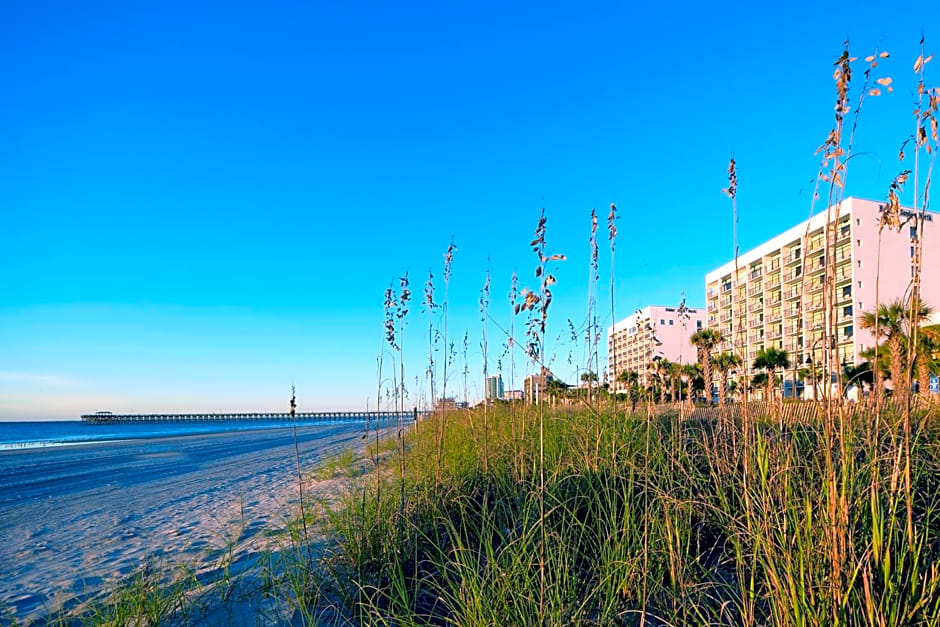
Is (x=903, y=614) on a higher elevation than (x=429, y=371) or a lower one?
lower

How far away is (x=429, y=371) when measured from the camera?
5.46 metres

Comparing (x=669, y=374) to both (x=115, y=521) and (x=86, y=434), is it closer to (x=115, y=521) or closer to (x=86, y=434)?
(x=115, y=521)

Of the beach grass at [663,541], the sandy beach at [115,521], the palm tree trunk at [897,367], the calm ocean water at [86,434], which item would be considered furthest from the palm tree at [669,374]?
the calm ocean water at [86,434]

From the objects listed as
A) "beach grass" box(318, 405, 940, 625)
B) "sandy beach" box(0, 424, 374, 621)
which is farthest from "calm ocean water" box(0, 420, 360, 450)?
"beach grass" box(318, 405, 940, 625)

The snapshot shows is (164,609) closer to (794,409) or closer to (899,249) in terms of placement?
(794,409)

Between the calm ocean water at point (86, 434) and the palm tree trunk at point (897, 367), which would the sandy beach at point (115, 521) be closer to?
the palm tree trunk at point (897, 367)

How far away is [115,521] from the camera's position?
20.5 feet

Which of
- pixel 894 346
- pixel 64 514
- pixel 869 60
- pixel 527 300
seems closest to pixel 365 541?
pixel 527 300

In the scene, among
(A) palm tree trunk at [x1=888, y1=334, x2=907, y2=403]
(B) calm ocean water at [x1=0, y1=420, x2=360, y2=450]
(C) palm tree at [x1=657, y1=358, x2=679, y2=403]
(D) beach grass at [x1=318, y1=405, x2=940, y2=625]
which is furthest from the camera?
(B) calm ocean water at [x1=0, y1=420, x2=360, y2=450]

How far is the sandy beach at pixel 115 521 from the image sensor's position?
409 centimetres

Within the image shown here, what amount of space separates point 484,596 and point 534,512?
764 millimetres

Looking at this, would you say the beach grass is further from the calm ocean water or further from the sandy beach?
the calm ocean water

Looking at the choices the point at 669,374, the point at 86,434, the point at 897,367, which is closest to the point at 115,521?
the point at 669,374

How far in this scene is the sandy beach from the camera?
4.09m
